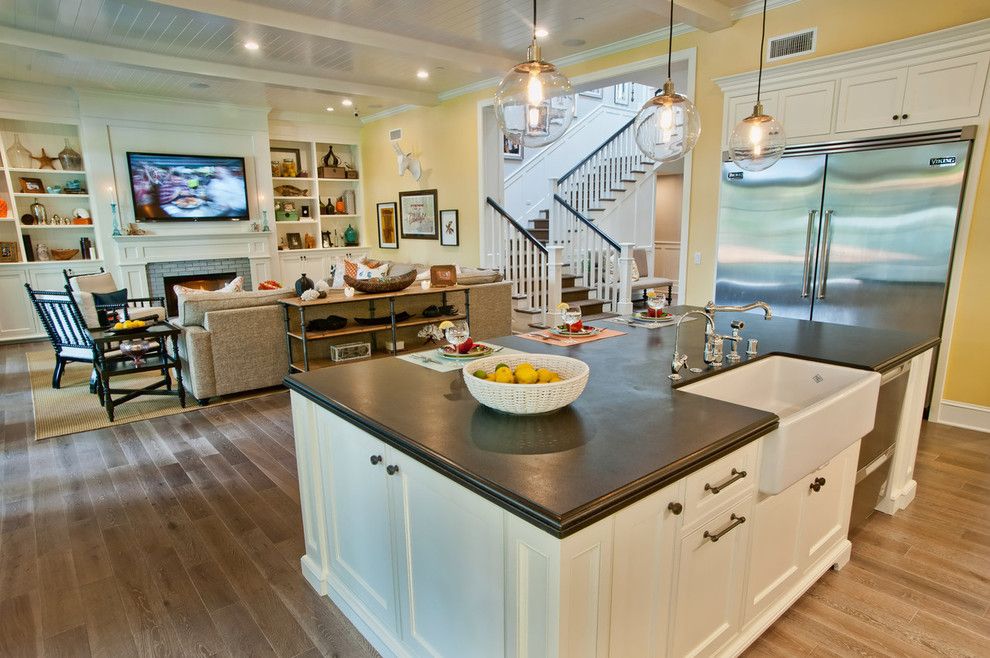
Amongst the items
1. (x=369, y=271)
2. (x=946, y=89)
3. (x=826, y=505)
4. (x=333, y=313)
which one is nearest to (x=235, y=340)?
(x=333, y=313)

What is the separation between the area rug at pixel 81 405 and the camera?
4.16 m

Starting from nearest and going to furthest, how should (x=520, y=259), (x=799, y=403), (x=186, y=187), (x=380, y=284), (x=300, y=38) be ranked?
(x=799, y=403)
(x=380, y=284)
(x=300, y=38)
(x=520, y=259)
(x=186, y=187)

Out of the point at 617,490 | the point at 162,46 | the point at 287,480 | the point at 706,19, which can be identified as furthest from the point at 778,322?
Result: the point at 162,46

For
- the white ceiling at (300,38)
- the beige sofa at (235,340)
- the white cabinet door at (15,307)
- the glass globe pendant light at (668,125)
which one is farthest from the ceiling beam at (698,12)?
the white cabinet door at (15,307)

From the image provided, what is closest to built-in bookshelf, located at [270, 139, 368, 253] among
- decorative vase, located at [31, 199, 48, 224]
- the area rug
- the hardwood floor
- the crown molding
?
decorative vase, located at [31, 199, 48, 224]

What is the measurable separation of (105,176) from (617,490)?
844 cm

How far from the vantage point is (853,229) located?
4.03 meters

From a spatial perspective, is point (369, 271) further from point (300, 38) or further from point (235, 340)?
point (300, 38)

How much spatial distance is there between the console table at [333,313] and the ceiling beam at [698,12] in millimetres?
3006

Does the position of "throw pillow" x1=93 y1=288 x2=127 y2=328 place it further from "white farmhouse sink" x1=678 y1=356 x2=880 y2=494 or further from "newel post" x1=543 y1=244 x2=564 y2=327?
"white farmhouse sink" x1=678 y1=356 x2=880 y2=494

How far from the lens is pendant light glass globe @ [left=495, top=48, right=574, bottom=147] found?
7.34 ft

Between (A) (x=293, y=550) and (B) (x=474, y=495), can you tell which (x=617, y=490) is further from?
(A) (x=293, y=550)

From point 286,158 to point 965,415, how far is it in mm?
9491

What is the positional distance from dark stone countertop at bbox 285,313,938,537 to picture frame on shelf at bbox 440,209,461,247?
18.1 feet
